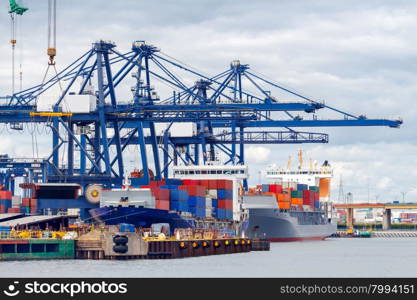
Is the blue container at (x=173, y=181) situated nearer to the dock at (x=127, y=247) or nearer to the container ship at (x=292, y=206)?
the container ship at (x=292, y=206)

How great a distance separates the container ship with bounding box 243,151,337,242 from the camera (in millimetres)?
108312

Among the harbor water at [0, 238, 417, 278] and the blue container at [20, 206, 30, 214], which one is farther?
the blue container at [20, 206, 30, 214]

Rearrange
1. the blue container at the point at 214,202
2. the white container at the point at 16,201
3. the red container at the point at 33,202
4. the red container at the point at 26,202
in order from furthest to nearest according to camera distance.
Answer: the blue container at the point at 214,202 < the white container at the point at 16,201 < the red container at the point at 26,202 < the red container at the point at 33,202

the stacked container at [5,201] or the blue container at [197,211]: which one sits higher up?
the stacked container at [5,201]

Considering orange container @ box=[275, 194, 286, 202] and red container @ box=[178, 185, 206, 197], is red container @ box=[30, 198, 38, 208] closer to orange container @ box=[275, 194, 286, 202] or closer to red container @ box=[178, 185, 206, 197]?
red container @ box=[178, 185, 206, 197]

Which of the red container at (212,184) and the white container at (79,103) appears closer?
the red container at (212,184)

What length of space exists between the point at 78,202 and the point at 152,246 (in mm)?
17736

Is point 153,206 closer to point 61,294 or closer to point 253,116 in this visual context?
point 253,116

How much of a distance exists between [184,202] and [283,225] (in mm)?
31775

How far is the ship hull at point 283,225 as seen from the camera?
10788 centimetres

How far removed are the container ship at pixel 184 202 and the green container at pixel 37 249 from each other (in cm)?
1078

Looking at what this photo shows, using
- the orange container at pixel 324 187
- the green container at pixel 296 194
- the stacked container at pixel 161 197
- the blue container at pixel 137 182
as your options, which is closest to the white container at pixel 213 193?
the blue container at pixel 137 182

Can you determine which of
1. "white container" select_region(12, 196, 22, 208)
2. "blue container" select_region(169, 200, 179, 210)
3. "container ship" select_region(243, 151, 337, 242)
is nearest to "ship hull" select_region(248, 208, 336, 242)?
"container ship" select_region(243, 151, 337, 242)

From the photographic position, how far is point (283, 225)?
113 meters
